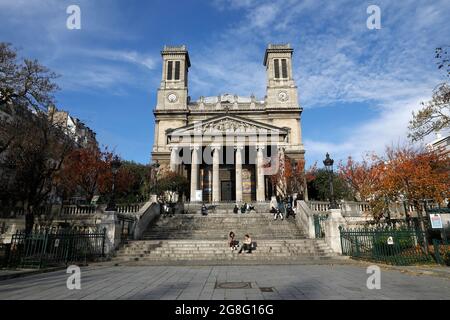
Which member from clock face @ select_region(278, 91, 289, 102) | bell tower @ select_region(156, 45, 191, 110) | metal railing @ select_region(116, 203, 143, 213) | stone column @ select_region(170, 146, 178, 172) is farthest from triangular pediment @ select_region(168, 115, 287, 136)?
metal railing @ select_region(116, 203, 143, 213)

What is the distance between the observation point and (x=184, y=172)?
46188mm

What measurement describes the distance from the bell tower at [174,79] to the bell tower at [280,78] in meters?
16.5

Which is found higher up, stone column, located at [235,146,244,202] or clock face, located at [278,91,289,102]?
clock face, located at [278,91,289,102]

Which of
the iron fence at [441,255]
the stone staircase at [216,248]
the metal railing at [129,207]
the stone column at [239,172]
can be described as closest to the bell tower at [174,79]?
the stone column at [239,172]

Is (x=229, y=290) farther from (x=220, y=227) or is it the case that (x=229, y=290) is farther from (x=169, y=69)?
(x=169, y=69)

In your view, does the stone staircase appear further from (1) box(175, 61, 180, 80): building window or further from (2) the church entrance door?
(1) box(175, 61, 180, 80): building window

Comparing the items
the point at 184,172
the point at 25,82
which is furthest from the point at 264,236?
the point at 184,172

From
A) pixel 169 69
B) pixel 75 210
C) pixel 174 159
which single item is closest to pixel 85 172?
pixel 174 159

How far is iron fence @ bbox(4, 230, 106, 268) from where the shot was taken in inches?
466

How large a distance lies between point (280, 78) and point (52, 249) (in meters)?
53.4
